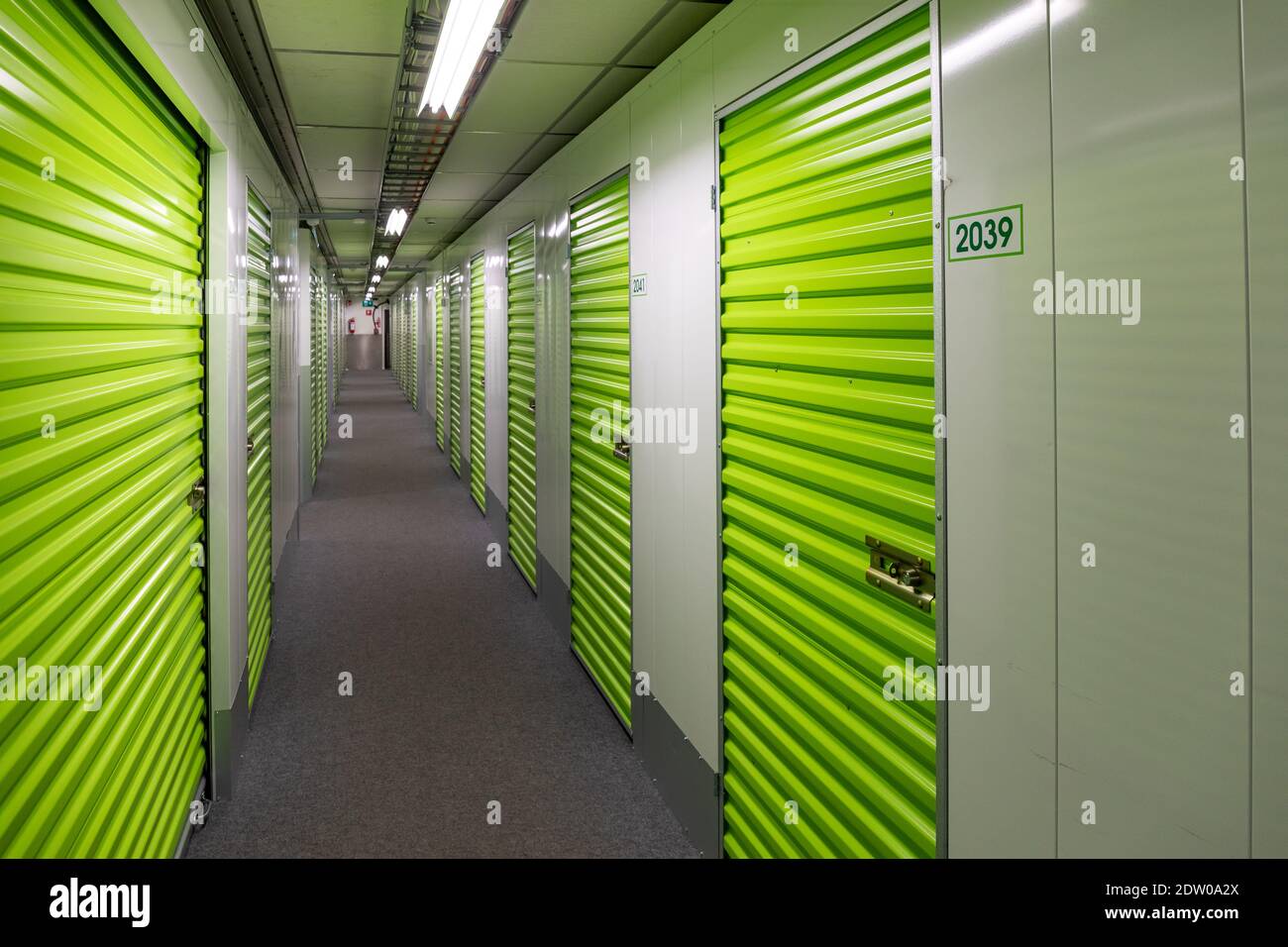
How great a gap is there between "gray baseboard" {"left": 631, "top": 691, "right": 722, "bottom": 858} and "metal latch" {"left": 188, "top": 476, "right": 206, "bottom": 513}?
73.6 inches

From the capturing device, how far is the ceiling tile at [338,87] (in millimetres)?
3736

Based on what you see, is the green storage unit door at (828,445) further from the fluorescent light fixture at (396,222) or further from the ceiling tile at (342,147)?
the fluorescent light fixture at (396,222)

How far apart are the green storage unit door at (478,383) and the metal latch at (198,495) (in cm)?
492

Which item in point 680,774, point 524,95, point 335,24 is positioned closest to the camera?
point 335,24

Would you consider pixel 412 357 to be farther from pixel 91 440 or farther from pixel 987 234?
pixel 987 234

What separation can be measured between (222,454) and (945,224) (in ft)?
8.91

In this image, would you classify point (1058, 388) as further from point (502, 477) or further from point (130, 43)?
point (502, 477)

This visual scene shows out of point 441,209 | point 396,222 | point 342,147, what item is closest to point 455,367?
point 441,209

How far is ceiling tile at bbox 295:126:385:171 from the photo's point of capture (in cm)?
503

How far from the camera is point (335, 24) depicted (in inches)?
129

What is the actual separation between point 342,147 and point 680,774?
4118 millimetres

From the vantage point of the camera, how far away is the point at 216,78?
3.19 meters

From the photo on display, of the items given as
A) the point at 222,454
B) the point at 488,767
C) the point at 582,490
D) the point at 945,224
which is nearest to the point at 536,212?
the point at 582,490

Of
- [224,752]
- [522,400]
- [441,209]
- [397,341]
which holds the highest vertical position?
[397,341]
